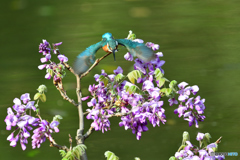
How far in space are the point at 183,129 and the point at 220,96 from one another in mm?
335

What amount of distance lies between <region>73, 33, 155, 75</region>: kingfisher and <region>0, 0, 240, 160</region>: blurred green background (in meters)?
0.98

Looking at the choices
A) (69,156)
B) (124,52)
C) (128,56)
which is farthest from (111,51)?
(124,52)

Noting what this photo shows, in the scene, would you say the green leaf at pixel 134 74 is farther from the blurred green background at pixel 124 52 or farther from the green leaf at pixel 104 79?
the blurred green background at pixel 124 52

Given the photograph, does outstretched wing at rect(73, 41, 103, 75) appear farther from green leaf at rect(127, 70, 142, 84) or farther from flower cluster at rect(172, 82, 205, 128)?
flower cluster at rect(172, 82, 205, 128)

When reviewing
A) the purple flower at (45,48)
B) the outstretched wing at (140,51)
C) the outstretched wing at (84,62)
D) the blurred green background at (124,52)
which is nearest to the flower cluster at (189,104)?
the outstretched wing at (140,51)

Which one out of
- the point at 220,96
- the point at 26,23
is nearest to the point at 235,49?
the point at 220,96

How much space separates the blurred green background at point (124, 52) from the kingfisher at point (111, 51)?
0.98 metres

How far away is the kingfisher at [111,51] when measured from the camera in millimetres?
1315

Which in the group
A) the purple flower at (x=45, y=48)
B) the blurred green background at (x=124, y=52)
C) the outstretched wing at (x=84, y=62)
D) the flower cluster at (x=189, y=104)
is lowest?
the flower cluster at (x=189, y=104)

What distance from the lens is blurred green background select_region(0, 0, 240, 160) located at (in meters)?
2.29

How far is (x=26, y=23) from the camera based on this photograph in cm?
307

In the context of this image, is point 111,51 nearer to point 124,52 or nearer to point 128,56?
point 128,56

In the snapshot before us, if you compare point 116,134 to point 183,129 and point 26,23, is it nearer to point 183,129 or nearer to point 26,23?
point 183,129

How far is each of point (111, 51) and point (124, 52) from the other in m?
1.49
